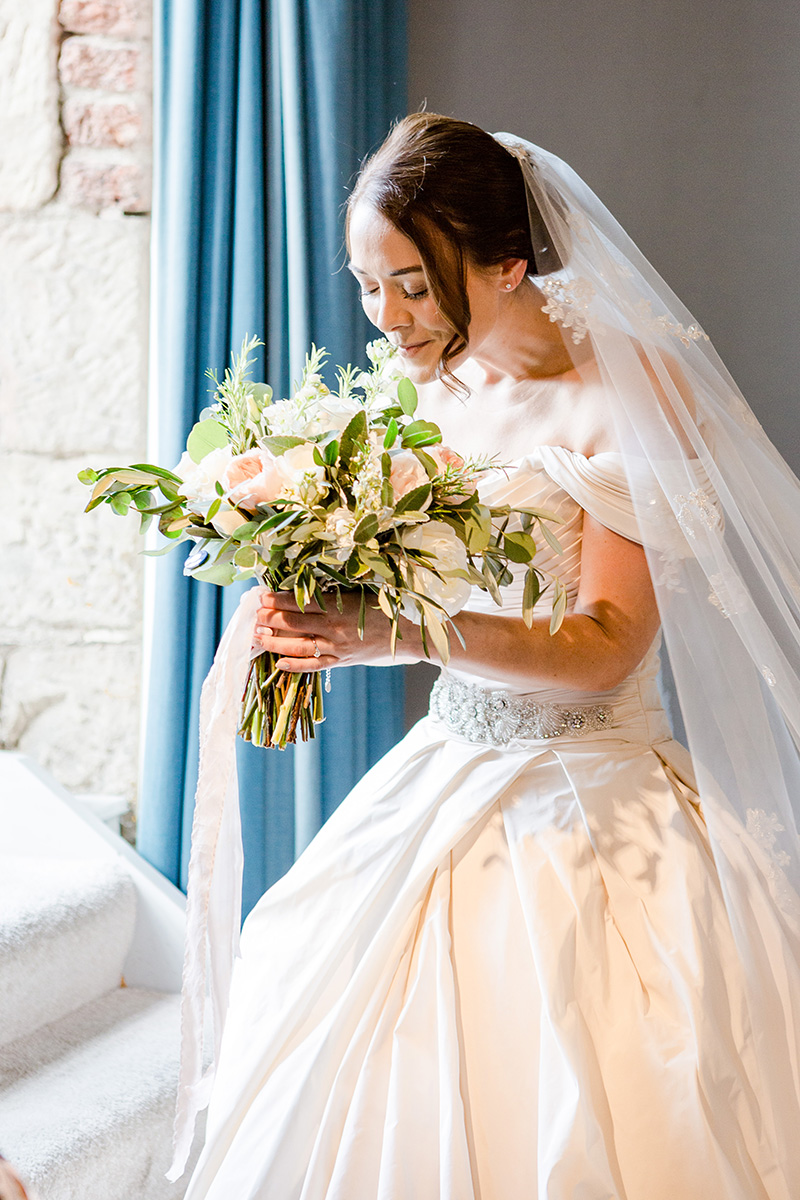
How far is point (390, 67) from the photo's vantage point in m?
2.16

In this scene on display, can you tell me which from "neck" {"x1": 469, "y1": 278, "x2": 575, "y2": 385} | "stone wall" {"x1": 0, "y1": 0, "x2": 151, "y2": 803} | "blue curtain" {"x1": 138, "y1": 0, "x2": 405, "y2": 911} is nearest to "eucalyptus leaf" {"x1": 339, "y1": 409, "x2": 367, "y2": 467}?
"neck" {"x1": 469, "y1": 278, "x2": 575, "y2": 385}

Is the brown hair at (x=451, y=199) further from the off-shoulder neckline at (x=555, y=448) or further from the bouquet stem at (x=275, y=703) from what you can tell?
the bouquet stem at (x=275, y=703)

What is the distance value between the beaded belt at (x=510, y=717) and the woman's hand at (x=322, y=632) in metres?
0.22

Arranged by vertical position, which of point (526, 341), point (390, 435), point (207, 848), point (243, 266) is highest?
point (243, 266)

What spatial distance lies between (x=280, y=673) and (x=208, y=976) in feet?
1.34

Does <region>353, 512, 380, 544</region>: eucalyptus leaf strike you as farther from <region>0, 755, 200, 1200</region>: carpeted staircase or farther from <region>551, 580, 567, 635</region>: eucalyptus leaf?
<region>0, 755, 200, 1200</region>: carpeted staircase

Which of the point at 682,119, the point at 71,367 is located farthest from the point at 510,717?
the point at 682,119

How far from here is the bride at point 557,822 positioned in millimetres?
966

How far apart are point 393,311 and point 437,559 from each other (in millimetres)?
430

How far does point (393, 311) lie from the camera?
51.0 inches

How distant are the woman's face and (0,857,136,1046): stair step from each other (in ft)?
3.78

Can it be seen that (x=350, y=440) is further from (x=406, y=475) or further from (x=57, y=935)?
(x=57, y=935)

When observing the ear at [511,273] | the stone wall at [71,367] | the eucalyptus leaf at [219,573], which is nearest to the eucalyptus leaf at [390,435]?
the eucalyptus leaf at [219,573]

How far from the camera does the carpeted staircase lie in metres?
1.48
